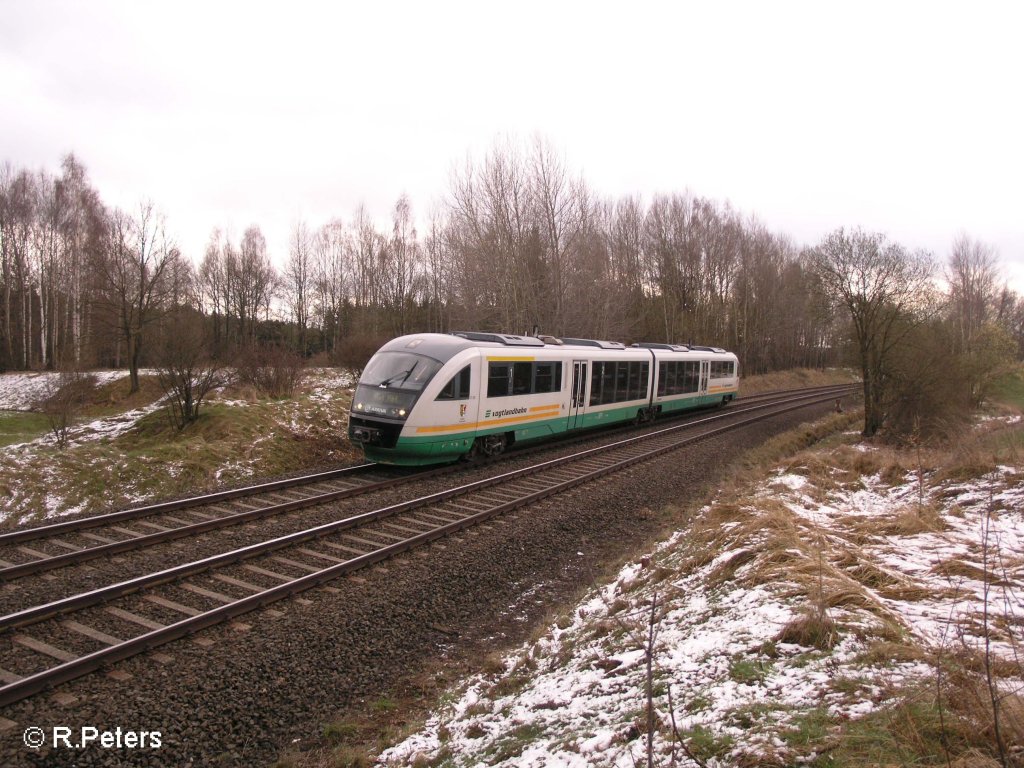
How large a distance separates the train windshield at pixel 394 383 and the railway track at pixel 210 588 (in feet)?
7.04

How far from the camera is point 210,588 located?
635 centimetres

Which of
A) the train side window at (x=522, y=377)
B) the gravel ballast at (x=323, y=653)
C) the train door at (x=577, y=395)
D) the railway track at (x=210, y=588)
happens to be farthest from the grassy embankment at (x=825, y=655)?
the train door at (x=577, y=395)

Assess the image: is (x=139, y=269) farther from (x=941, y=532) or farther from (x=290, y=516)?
(x=941, y=532)

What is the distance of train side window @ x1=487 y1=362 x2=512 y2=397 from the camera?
13.1 m

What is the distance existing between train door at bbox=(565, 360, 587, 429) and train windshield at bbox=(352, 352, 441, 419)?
5.21 m

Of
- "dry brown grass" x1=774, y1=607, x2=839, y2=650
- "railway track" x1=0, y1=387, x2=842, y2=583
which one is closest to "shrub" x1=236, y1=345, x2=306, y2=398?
"railway track" x1=0, y1=387, x2=842, y2=583

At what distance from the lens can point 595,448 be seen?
15875 mm

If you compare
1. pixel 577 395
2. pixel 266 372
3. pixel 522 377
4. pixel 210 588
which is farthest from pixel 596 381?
pixel 210 588

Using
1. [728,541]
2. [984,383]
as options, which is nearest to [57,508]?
[728,541]

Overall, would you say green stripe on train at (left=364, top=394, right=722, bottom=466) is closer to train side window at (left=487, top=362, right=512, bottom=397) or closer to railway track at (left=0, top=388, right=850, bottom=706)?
train side window at (left=487, top=362, right=512, bottom=397)

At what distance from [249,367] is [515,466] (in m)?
12.6

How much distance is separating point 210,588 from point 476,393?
7.13 metres

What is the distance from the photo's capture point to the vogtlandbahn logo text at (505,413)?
13.2m

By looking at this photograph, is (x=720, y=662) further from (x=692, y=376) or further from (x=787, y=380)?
(x=787, y=380)
